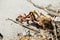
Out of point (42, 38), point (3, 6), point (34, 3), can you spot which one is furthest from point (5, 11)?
point (42, 38)

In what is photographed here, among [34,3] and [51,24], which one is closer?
[51,24]

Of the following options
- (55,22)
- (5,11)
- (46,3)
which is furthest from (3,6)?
(55,22)

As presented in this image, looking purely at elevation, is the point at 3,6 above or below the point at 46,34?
above

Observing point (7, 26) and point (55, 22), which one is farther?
point (7, 26)

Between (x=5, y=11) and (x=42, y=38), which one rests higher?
(x=5, y=11)

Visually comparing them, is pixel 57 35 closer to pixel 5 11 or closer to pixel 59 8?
pixel 59 8

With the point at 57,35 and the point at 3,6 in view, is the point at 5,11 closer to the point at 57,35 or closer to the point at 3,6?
the point at 3,6
